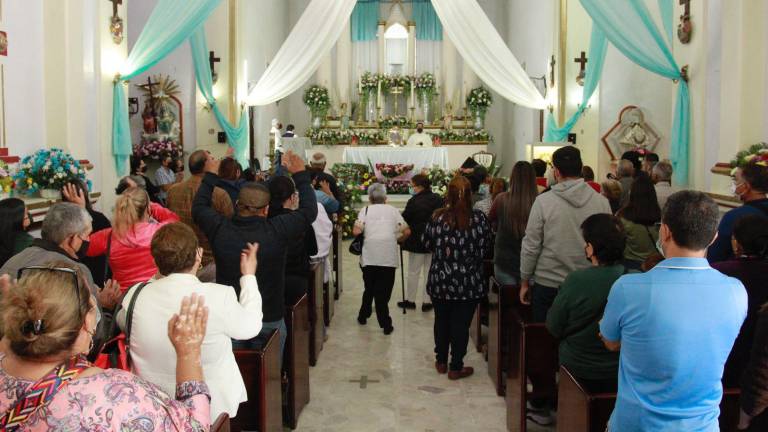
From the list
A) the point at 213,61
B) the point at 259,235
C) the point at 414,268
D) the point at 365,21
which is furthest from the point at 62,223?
the point at 365,21

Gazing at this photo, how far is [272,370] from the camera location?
374cm

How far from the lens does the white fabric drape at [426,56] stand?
765 inches

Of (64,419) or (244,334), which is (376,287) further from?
(64,419)

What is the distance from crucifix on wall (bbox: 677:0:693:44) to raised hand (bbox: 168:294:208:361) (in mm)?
6216

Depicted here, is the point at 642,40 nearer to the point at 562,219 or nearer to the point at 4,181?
the point at 562,219

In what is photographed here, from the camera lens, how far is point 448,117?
60.9 ft

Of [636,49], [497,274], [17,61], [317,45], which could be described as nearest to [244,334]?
[497,274]

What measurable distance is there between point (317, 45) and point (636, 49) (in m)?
3.61

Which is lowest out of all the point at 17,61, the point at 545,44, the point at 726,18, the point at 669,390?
the point at 669,390

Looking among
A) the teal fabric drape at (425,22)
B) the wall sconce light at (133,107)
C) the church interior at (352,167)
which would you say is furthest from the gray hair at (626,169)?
the teal fabric drape at (425,22)

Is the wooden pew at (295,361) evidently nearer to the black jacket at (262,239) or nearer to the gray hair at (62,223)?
the black jacket at (262,239)

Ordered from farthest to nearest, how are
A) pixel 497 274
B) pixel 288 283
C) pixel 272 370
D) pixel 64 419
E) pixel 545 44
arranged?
pixel 545 44 < pixel 497 274 < pixel 288 283 < pixel 272 370 < pixel 64 419

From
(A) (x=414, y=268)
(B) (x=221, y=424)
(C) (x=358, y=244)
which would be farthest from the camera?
(A) (x=414, y=268)

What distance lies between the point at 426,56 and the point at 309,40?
1150 cm
